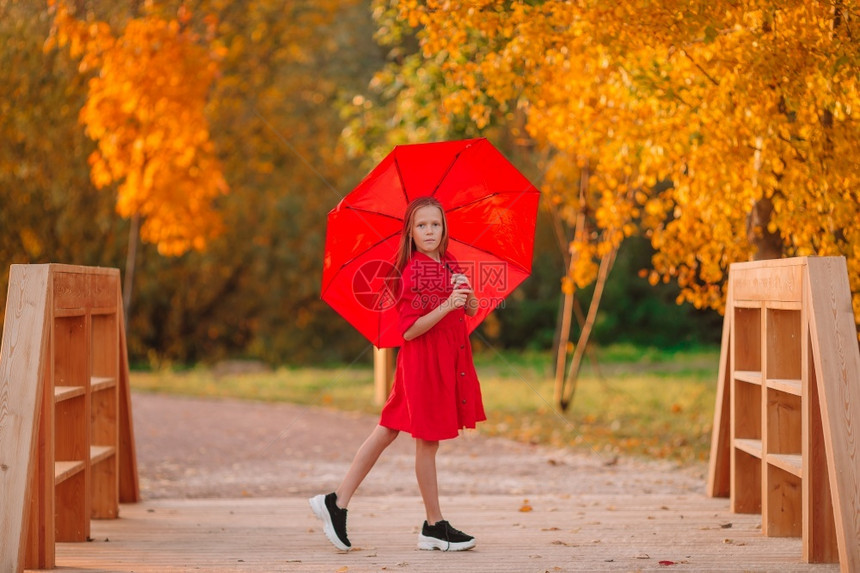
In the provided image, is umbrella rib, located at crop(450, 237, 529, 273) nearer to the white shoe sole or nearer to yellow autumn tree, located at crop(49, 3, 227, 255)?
the white shoe sole

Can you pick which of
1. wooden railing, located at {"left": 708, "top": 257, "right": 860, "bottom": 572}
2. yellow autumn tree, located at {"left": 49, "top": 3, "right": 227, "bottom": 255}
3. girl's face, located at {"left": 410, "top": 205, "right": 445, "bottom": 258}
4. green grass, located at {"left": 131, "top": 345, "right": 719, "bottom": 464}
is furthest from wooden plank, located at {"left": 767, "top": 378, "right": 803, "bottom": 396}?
yellow autumn tree, located at {"left": 49, "top": 3, "right": 227, "bottom": 255}

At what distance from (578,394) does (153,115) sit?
656 centimetres

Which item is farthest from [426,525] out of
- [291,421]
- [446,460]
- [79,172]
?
[79,172]

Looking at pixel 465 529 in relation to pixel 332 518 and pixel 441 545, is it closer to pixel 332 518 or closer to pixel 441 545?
pixel 441 545

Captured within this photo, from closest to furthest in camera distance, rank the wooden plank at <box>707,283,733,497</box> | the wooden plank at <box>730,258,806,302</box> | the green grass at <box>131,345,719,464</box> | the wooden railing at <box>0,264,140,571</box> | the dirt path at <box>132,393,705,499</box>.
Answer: the wooden railing at <box>0,264,140,571</box>, the wooden plank at <box>730,258,806,302</box>, the wooden plank at <box>707,283,733,497</box>, the dirt path at <box>132,393,705,499</box>, the green grass at <box>131,345,719,464</box>

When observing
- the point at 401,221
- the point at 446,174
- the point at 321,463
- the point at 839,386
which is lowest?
the point at 321,463

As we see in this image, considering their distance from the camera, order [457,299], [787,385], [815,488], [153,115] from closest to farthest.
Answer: [815,488] < [457,299] < [787,385] < [153,115]

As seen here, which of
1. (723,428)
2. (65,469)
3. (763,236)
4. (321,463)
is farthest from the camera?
(321,463)

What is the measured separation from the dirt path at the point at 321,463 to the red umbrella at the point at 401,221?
234 centimetres

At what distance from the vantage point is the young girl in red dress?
4.62 m

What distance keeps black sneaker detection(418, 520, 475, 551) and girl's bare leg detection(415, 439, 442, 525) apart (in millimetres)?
40

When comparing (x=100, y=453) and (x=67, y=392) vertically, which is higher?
(x=67, y=392)

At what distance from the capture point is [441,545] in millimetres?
4645

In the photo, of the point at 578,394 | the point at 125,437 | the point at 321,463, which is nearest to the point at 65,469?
the point at 125,437
